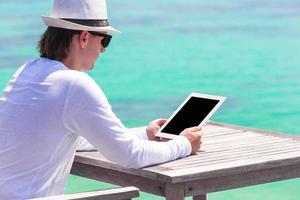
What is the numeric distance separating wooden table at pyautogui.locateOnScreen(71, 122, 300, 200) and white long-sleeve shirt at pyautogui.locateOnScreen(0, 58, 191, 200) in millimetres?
129

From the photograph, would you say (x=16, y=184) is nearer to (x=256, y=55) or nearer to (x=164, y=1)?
(x=256, y=55)

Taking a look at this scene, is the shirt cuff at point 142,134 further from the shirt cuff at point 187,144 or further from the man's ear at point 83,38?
the man's ear at point 83,38

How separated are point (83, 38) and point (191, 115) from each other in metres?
0.65

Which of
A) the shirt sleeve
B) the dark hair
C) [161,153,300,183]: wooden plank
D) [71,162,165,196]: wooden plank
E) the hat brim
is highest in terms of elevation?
the hat brim

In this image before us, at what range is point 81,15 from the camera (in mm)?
2998

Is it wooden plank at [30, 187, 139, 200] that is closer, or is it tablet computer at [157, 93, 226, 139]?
wooden plank at [30, 187, 139, 200]

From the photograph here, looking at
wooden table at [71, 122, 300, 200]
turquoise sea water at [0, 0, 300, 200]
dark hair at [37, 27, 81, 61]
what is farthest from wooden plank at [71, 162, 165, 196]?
turquoise sea water at [0, 0, 300, 200]

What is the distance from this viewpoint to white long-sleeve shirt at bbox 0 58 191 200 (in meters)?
2.82

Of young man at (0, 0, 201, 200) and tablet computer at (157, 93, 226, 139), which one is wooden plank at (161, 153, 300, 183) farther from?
tablet computer at (157, 93, 226, 139)

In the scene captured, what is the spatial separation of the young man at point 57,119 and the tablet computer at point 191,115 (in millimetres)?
379

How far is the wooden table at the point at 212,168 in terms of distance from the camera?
290 centimetres

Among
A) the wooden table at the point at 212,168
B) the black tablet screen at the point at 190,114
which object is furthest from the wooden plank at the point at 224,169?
the black tablet screen at the point at 190,114

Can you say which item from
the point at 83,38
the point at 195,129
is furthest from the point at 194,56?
the point at 83,38

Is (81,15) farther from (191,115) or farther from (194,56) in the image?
(194,56)
